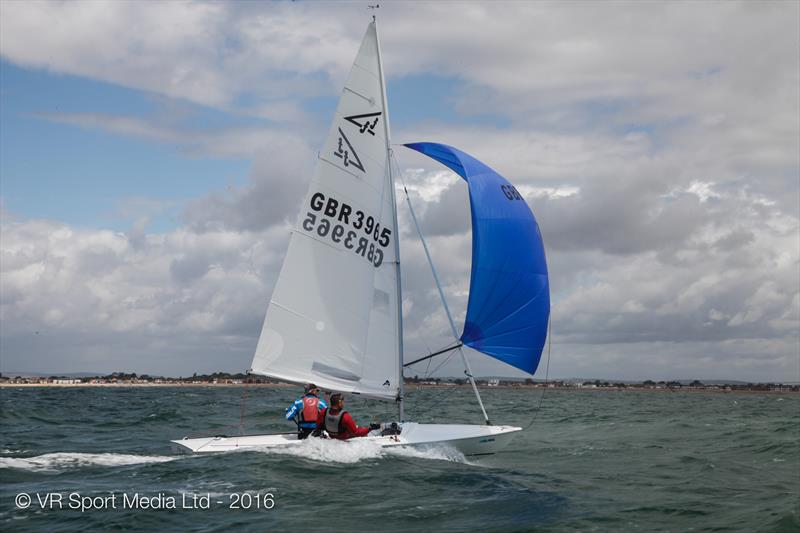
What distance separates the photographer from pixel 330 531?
11414mm

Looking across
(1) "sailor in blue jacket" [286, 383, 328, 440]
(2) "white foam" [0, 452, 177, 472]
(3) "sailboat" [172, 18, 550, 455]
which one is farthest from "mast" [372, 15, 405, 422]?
(2) "white foam" [0, 452, 177, 472]

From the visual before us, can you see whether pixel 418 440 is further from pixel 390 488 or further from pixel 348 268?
pixel 348 268

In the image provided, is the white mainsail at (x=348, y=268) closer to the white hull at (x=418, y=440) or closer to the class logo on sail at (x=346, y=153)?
the class logo on sail at (x=346, y=153)

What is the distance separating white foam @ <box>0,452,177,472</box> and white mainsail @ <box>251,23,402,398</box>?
3544mm

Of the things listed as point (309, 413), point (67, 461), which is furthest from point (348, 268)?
point (67, 461)

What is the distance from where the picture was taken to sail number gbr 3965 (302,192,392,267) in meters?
18.5

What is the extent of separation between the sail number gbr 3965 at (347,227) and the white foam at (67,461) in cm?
632

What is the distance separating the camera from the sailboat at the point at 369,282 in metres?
18.4

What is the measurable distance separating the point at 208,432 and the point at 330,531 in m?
16.8

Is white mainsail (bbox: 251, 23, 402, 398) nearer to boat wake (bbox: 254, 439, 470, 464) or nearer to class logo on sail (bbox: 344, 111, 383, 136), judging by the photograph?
class logo on sail (bbox: 344, 111, 383, 136)

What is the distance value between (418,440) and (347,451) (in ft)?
5.57

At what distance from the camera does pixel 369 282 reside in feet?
61.8

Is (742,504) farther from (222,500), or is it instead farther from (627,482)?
(222,500)

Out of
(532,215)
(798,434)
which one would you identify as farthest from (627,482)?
(798,434)
